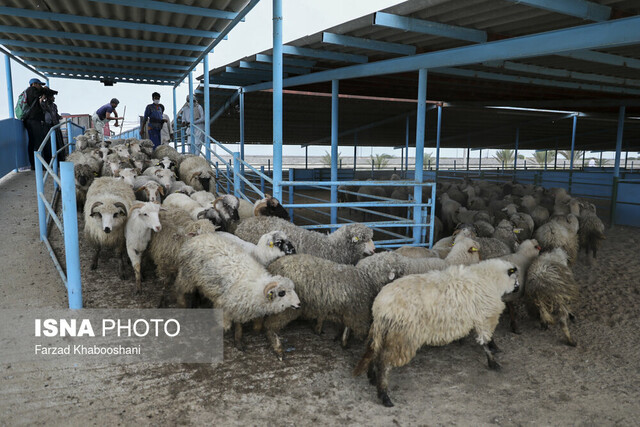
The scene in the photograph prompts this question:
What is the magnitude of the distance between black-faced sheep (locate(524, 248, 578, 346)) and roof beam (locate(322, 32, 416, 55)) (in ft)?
13.4

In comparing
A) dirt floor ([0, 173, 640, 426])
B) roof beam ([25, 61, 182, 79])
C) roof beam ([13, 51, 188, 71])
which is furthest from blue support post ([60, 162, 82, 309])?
roof beam ([25, 61, 182, 79])

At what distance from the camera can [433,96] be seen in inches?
521

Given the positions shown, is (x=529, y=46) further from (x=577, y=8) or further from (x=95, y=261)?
(x=95, y=261)

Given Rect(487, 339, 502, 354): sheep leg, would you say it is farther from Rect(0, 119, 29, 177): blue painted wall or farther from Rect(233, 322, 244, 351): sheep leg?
Rect(0, 119, 29, 177): blue painted wall

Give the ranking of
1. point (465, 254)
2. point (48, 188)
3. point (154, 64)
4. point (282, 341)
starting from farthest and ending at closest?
point (154, 64), point (48, 188), point (465, 254), point (282, 341)

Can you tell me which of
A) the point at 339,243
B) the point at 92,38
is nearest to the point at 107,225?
the point at 339,243

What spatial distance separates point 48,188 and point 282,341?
735 cm

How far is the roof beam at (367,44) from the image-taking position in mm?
6598

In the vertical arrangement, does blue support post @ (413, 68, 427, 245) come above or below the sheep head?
above

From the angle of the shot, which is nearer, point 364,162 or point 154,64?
point 154,64

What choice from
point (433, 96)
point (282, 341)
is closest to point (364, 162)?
point (433, 96)

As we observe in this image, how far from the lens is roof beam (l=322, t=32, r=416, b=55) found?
6598 millimetres

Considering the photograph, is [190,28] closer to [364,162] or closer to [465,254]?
[465,254]

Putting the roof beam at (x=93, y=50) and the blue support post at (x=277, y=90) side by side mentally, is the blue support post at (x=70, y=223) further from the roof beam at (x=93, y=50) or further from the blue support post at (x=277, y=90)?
the roof beam at (x=93, y=50)
